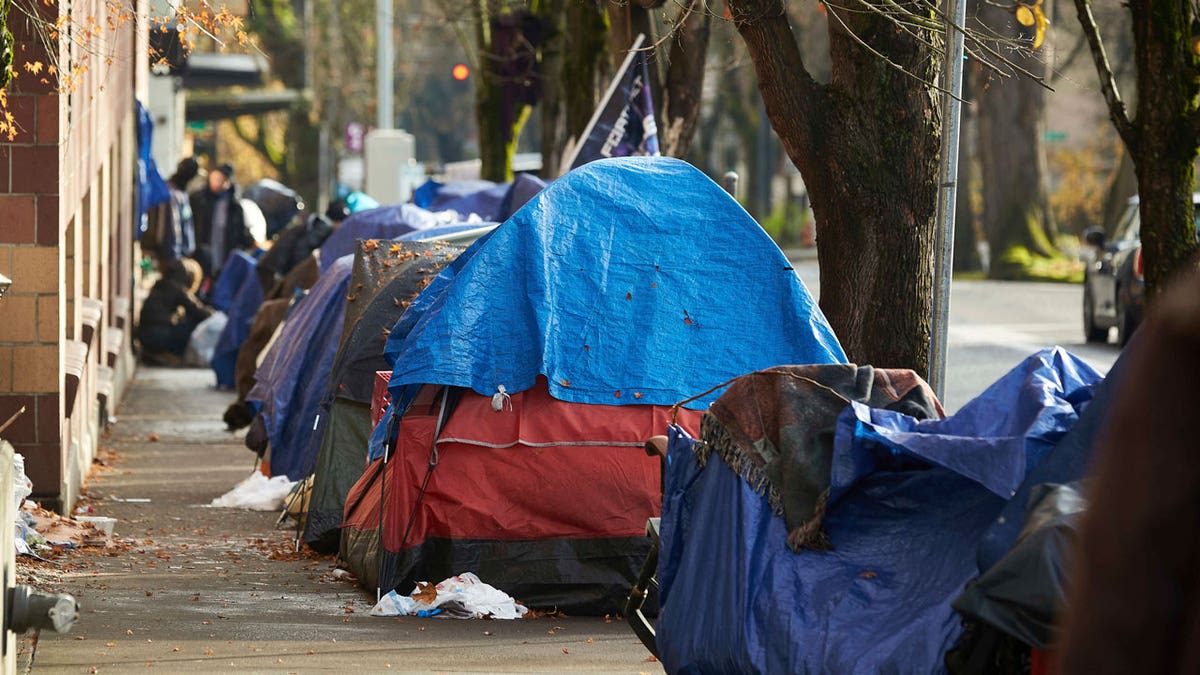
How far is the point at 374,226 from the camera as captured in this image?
13539 mm

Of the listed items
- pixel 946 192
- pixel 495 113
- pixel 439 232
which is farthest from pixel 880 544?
pixel 495 113

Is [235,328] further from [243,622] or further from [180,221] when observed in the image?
[243,622]

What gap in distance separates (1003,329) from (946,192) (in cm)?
1483

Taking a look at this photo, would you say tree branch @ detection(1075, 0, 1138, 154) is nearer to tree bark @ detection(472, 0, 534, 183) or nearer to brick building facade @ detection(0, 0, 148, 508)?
brick building facade @ detection(0, 0, 148, 508)

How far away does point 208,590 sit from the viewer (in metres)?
8.04

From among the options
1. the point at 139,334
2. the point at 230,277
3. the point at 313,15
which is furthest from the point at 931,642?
the point at 313,15

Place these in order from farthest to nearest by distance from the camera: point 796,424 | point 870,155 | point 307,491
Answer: point 307,491, point 870,155, point 796,424

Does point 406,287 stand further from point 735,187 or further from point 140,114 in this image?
point 140,114

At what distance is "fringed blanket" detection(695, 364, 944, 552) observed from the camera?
196 inches

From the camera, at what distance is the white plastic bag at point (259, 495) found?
1088 cm

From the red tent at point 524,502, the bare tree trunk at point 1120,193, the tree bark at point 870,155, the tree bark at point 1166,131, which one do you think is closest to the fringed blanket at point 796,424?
the red tent at point 524,502

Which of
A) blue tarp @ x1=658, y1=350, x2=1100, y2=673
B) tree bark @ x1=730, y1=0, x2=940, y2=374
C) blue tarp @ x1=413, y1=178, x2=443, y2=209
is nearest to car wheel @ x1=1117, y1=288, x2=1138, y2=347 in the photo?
blue tarp @ x1=413, y1=178, x2=443, y2=209

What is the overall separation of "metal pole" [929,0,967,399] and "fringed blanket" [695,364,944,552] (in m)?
2.48

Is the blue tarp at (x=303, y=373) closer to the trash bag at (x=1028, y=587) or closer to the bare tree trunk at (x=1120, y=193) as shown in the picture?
the trash bag at (x=1028, y=587)
